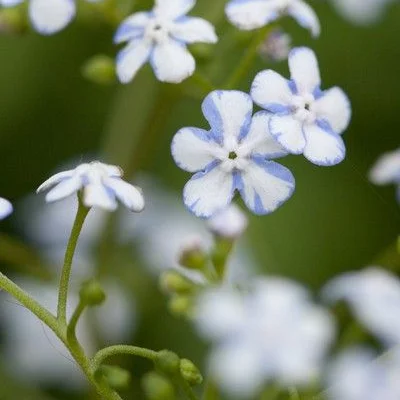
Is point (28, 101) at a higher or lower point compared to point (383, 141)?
higher

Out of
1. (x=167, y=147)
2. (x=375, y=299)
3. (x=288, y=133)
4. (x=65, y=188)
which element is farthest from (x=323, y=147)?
(x=167, y=147)

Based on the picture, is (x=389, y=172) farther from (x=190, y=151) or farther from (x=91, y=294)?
(x=91, y=294)

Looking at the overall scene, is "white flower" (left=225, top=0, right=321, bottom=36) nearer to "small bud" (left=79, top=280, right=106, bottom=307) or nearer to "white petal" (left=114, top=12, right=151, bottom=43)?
"white petal" (left=114, top=12, right=151, bottom=43)

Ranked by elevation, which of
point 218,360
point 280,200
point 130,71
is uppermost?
point 130,71

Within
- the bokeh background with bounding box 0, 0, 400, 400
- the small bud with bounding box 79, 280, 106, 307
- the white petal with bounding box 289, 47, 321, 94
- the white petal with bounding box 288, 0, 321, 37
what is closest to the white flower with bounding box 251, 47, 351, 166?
the white petal with bounding box 289, 47, 321, 94

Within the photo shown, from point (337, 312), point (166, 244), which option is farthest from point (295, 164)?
point (337, 312)

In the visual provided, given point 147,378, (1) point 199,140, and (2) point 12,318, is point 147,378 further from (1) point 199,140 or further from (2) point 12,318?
(2) point 12,318
